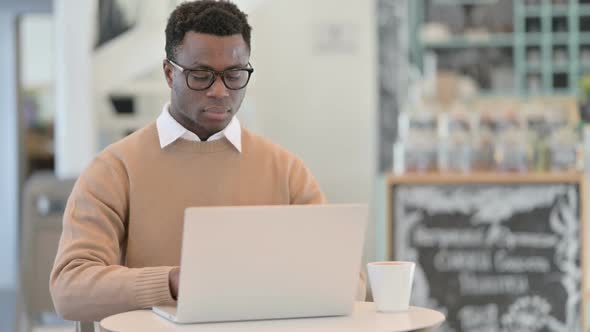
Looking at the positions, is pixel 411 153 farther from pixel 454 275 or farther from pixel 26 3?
pixel 26 3

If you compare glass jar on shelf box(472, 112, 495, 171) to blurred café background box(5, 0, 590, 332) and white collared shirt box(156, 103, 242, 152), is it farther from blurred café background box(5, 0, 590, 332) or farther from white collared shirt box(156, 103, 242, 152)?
white collared shirt box(156, 103, 242, 152)

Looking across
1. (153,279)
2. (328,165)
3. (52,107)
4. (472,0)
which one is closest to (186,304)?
(153,279)

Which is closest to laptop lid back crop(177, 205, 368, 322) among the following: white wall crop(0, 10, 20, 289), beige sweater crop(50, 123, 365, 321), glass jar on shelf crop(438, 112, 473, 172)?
beige sweater crop(50, 123, 365, 321)

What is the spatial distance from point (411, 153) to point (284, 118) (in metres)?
1.99

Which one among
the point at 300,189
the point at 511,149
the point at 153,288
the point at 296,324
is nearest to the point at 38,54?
the point at 511,149

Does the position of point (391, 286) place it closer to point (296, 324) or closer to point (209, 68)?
point (296, 324)

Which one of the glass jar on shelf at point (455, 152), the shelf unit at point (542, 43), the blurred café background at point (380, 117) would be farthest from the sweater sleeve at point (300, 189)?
the shelf unit at point (542, 43)

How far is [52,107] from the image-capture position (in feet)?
27.0

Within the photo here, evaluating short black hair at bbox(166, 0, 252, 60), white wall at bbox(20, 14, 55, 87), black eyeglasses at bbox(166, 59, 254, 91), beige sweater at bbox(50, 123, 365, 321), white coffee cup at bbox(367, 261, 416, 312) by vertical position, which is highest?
white wall at bbox(20, 14, 55, 87)

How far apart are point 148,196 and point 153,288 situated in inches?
11.7

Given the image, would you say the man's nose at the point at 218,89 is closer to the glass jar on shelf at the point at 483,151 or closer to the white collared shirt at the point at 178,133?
the white collared shirt at the point at 178,133

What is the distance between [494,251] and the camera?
433 cm

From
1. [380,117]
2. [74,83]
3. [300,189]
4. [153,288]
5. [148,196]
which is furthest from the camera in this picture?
[380,117]

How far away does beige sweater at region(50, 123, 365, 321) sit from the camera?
192cm
